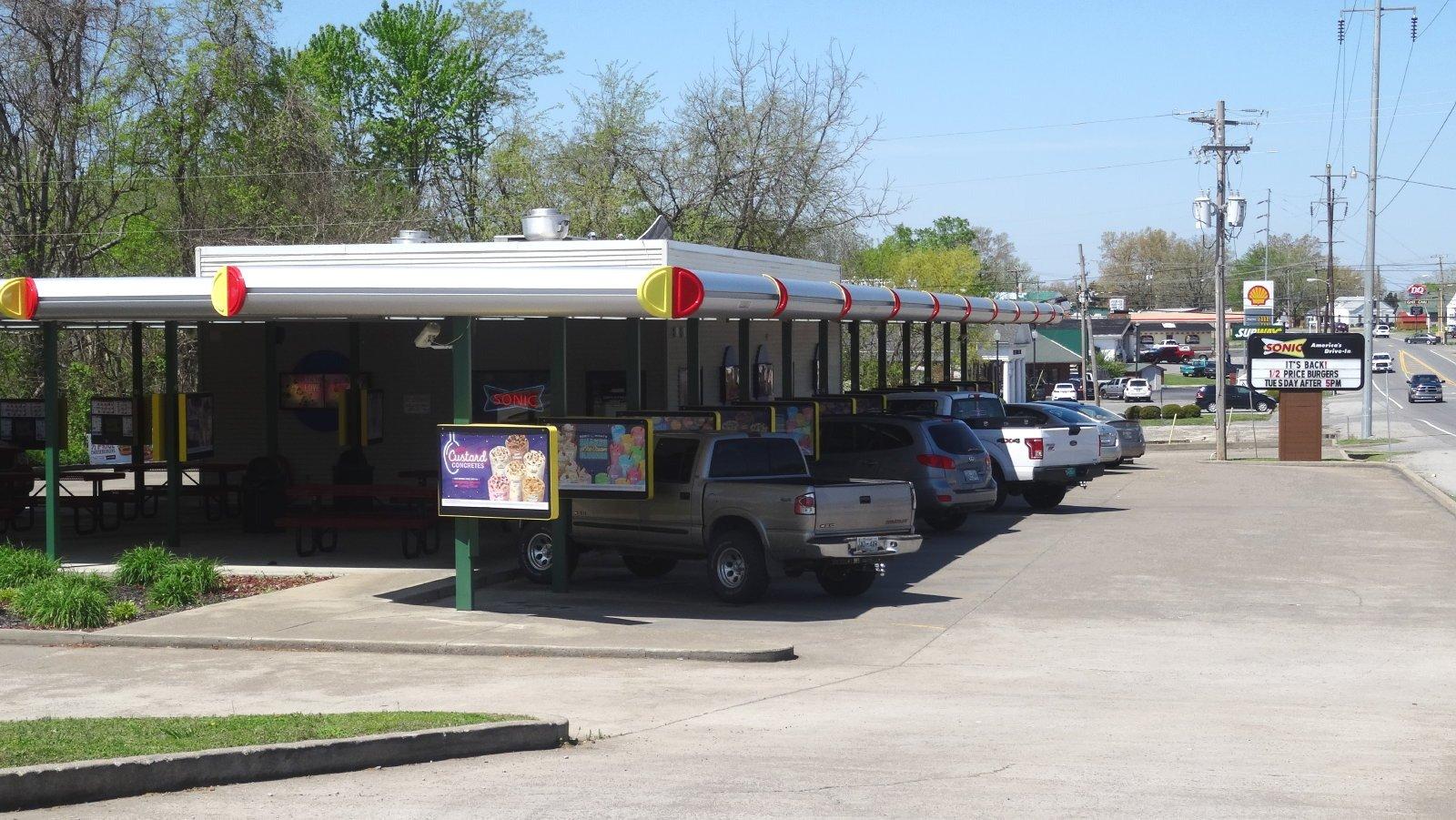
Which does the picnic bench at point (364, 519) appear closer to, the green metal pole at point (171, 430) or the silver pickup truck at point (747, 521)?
the green metal pole at point (171, 430)

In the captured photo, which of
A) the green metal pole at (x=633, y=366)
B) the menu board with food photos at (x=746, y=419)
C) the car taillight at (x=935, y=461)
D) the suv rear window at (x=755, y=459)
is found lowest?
the car taillight at (x=935, y=461)

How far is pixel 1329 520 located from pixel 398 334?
15788 mm

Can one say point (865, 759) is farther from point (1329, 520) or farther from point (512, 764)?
point (1329, 520)

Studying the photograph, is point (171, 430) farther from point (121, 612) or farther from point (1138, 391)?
point (1138, 391)

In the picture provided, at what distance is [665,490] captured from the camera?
1683 cm

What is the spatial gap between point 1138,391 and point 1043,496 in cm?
6084

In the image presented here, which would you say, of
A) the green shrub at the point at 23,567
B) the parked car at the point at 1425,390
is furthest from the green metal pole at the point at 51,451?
the parked car at the point at 1425,390

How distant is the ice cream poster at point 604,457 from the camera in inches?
633

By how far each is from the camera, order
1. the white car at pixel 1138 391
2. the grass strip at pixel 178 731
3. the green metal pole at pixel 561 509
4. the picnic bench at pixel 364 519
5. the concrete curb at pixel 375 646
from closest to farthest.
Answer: the grass strip at pixel 178 731
the concrete curb at pixel 375 646
the green metal pole at pixel 561 509
the picnic bench at pixel 364 519
the white car at pixel 1138 391

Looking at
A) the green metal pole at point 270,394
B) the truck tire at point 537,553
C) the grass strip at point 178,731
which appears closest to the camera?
the grass strip at point 178,731

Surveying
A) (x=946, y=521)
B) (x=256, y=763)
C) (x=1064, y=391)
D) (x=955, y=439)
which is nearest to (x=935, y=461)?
(x=955, y=439)

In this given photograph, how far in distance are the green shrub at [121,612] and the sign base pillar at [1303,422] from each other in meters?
31.4

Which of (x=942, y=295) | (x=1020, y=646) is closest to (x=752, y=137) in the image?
(x=942, y=295)

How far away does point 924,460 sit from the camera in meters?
22.2
